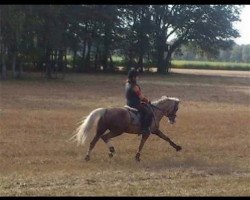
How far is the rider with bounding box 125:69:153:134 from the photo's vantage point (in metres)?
11.3

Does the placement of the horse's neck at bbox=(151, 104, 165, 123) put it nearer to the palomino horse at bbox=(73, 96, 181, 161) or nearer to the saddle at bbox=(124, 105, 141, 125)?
the palomino horse at bbox=(73, 96, 181, 161)

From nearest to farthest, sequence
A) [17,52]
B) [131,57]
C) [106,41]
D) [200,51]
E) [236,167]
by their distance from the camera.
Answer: [236,167] → [17,52] → [106,41] → [131,57] → [200,51]

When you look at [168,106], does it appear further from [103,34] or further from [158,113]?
[103,34]

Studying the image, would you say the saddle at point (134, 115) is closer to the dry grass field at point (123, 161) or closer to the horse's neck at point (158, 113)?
the horse's neck at point (158, 113)

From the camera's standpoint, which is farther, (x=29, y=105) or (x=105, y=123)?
(x=29, y=105)

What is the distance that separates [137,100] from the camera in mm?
11422

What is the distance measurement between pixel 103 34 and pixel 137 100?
48.3m

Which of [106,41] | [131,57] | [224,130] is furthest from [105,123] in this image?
[131,57]

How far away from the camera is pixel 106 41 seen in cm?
5972

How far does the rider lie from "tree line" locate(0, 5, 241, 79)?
27484 millimetres

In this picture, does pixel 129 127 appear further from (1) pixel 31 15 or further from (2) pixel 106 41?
(2) pixel 106 41

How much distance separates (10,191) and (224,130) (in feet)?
32.5

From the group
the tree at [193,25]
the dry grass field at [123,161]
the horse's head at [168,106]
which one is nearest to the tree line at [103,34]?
the tree at [193,25]

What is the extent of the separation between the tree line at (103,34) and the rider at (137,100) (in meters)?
27.5
